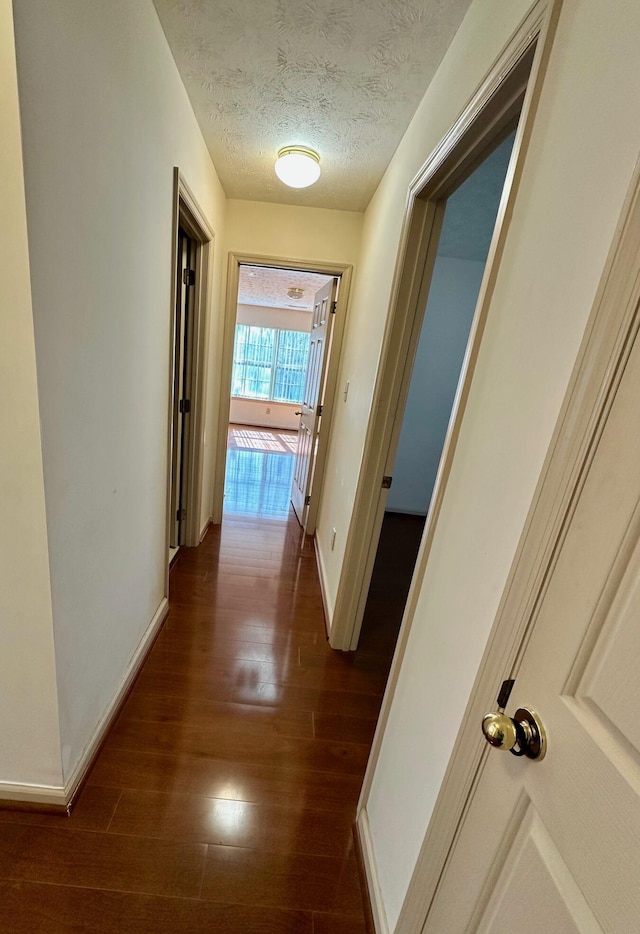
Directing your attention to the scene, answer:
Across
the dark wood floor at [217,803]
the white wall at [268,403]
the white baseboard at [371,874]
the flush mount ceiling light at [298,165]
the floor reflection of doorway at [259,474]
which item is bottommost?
the floor reflection of doorway at [259,474]

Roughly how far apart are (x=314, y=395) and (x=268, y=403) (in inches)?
201

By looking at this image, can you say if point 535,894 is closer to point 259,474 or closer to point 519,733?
point 519,733

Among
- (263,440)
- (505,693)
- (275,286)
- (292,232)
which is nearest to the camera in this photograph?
(505,693)

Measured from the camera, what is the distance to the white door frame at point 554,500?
1.61ft

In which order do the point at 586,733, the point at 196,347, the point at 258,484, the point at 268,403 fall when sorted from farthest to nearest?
1. the point at 268,403
2. the point at 258,484
3. the point at 196,347
4. the point at 586,733

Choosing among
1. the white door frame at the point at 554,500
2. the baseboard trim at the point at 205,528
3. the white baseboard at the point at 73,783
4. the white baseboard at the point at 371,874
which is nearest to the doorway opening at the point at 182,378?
the baseboard trim at the point at 205,528

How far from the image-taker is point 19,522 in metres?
0.97

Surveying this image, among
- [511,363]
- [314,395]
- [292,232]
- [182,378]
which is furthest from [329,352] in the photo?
[511,363]

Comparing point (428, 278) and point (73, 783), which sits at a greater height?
point (428, 278)

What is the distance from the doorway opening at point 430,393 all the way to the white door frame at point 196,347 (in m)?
1.35

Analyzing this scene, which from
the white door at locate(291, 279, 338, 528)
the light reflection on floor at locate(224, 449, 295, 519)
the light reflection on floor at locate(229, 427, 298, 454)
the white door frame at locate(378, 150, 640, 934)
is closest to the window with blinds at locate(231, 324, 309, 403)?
the light reflection on floor at locate(229, 427, 298, 454)

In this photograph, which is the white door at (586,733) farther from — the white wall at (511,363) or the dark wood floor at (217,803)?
the dark wood floor at (217,803)

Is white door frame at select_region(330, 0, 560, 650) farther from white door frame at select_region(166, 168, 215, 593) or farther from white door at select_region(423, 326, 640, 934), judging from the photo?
white door frame at select_region(166, 168, 215, 593)

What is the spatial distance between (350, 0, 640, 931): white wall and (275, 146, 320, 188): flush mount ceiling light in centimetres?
98
